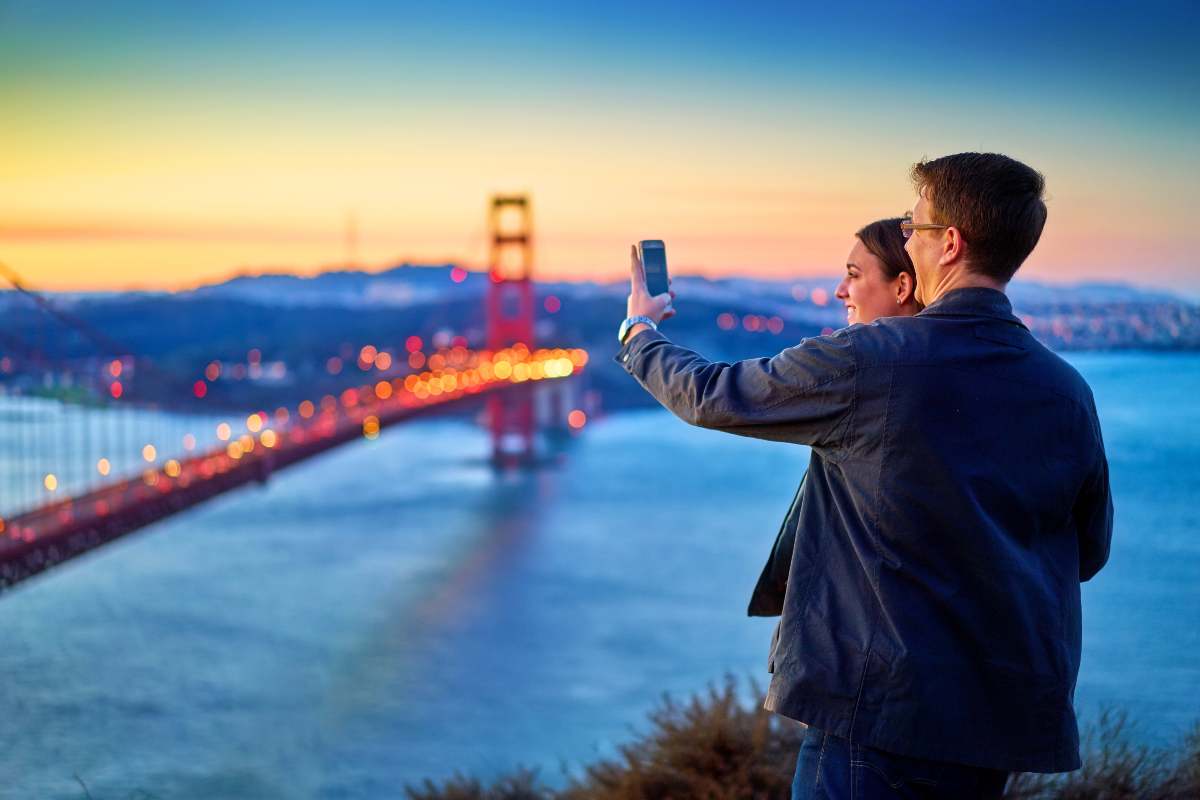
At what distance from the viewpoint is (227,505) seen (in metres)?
48.9

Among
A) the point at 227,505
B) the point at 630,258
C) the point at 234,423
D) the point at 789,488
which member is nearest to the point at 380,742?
the point at 630,258

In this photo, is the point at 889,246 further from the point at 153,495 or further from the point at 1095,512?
the point at 153,495

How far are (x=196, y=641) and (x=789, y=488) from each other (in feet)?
80.6

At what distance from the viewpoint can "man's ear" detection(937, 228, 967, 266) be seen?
40.2 inches

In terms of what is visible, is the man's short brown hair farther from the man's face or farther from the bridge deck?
the bridge deck

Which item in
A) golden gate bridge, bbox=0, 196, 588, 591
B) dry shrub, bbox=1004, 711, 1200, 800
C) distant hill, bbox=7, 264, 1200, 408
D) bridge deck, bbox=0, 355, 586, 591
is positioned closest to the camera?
dry shrub, bbox=1004, 711, 1200, 800

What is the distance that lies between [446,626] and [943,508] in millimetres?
23689

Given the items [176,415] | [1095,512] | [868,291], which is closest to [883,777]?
[1095,512]

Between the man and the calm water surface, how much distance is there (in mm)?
2525

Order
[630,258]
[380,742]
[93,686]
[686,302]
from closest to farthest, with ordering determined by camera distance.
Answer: [630,258] → [380,742] → [93,686] → [686,302]

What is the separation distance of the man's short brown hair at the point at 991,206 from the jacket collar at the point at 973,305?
0.03 metres

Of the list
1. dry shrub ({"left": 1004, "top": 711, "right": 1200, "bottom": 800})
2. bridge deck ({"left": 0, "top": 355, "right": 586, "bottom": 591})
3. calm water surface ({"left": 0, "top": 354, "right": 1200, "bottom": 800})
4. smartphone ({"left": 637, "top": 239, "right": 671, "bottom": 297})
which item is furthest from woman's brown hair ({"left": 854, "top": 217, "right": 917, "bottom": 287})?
bridge deck ({"left": 0, "top": 355, "right": 586, "bottom": 591})

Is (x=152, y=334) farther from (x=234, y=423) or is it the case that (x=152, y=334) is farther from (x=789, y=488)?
(x=789, y=488)

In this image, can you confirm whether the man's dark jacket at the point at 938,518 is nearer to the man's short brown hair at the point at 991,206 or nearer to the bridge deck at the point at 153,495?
the man's short brown hair at the point at 991,206
